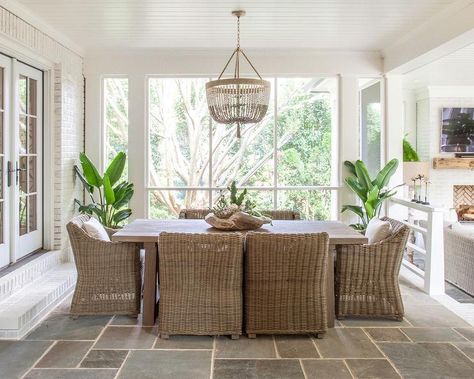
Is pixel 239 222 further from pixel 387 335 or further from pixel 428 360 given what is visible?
pixel 428 360

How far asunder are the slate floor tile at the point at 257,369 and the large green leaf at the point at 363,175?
329 centimetres

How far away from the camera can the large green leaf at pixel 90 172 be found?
5617 millimetres

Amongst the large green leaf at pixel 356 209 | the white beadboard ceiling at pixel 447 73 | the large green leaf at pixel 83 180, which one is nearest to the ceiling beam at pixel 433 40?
the white beadboard ceiling at pixel 447 73

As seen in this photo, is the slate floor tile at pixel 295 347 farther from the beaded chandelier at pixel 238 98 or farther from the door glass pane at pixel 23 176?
the door glass pane at pixel 23 176

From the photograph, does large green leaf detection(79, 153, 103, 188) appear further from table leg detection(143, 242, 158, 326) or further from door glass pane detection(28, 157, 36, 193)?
table leg detection(143, 242, 158, 326)

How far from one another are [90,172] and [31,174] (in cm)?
69

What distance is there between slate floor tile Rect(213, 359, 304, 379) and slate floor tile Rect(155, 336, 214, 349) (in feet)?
0.95

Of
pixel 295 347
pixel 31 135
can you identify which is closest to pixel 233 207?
pixel 295 347

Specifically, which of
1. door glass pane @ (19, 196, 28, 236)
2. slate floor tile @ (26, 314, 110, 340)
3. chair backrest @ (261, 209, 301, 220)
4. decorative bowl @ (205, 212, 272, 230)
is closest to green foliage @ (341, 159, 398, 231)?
chair backrest @ (261, 209, 301, 220)

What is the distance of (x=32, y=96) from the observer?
5156 millimetres

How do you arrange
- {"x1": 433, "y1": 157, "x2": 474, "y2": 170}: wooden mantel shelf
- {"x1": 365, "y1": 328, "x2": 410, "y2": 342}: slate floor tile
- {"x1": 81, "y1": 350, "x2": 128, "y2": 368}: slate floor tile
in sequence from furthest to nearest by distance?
{"x1": 433, "y1": 157, "x2": 474, "y2": 170}: wooden mantel shelf → {"x1": 365, "y1": 328, "x2": 410, "y2": 342}: slate floor tile → {"x1": 81, "y1": 350, "x2": 128, "y2": 368}: slate floor tile

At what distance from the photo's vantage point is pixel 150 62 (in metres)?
6.16

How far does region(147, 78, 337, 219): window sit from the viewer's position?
6.49m

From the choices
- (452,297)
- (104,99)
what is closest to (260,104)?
(452,297)
